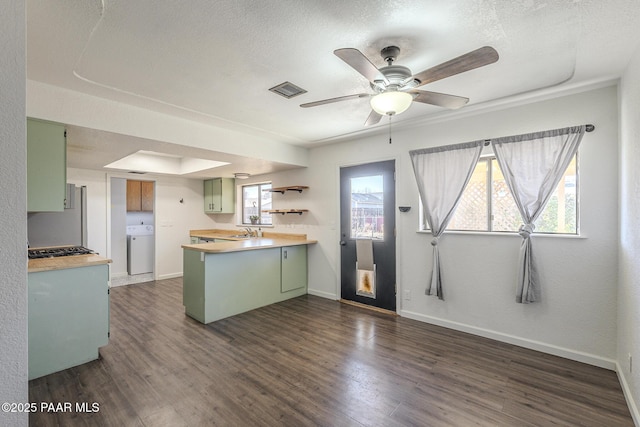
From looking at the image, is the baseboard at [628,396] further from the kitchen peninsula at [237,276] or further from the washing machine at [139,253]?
the washing machine at [139,253]

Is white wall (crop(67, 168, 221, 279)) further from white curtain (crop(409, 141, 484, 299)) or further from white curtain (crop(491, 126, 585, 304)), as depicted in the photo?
white curtain (crop(491, 126, 585, 304))

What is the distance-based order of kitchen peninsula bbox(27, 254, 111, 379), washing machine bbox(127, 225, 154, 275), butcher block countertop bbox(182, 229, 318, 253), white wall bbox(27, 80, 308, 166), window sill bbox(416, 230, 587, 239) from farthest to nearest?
1. washing machine bbox(127, 225, 154, 275)
2. butcher block countertop bbox(182, 229, 318, 253)
3. window sill bbox(416, 230, 587, 239)
4. white wall bbox(27, 80, 308, 166)
5. kitchen peninsula bbox(27, 254, 111, 379)

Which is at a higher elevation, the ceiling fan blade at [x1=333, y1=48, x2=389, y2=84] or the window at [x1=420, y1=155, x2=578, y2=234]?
the ceiling fan blade at [x1=333, y1=48, x2=389, y2=84]

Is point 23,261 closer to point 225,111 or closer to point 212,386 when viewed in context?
point 212,386

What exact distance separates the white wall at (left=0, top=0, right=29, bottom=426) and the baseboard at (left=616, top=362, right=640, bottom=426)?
3.23 m

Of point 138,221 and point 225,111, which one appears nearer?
point 225,111

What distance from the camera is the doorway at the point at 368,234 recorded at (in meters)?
3.87

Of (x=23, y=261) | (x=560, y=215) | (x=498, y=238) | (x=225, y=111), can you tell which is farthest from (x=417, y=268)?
(x=23, y=261)

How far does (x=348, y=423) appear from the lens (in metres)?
1.82

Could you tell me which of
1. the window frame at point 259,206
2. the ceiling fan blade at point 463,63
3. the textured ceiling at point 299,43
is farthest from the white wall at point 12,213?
the window frame at point 259,206

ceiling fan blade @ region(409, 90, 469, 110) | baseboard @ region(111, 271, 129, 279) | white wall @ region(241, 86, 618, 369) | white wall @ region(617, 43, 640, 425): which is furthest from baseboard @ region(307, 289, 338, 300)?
baseboard @ region(111, 271, 129, 279)

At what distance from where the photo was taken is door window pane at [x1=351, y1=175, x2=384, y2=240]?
13.0 feet

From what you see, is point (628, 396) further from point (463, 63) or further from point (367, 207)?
point (367, 207)

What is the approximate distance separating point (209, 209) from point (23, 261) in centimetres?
552
